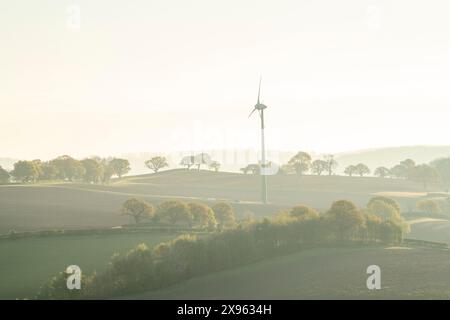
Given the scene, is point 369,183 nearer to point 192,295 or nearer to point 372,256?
point 372,256

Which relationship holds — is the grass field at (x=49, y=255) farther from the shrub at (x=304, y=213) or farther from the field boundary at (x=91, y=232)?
the shrub at (x=304, y=213)

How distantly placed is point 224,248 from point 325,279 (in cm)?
1277

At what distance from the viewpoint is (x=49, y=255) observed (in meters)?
63.9

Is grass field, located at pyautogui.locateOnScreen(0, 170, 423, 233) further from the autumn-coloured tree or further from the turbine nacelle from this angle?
the turbine nacelle

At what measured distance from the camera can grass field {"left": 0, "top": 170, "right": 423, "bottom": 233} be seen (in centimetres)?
9625

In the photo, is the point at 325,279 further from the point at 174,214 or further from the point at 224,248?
the point at 174,214

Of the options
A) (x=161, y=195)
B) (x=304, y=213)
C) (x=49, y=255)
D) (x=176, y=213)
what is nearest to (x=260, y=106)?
(x=161, y=195)

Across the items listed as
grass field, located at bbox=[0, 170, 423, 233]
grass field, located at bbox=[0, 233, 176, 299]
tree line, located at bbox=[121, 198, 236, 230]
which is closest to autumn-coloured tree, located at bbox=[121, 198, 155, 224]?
tree line, located at bbox=[121, 198, 236, 230]

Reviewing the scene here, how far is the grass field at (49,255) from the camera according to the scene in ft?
172

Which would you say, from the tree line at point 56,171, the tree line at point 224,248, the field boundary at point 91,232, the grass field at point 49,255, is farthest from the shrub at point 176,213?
the tree line at point 56,171

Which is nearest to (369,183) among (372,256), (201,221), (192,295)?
(201,221)

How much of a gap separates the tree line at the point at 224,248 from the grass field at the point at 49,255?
2.78 m

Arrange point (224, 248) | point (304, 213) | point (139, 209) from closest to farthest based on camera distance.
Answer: point (224, 248) < point (304, 213) < point (139, 209)

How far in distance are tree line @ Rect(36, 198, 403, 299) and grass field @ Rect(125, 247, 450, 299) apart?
1.97m
